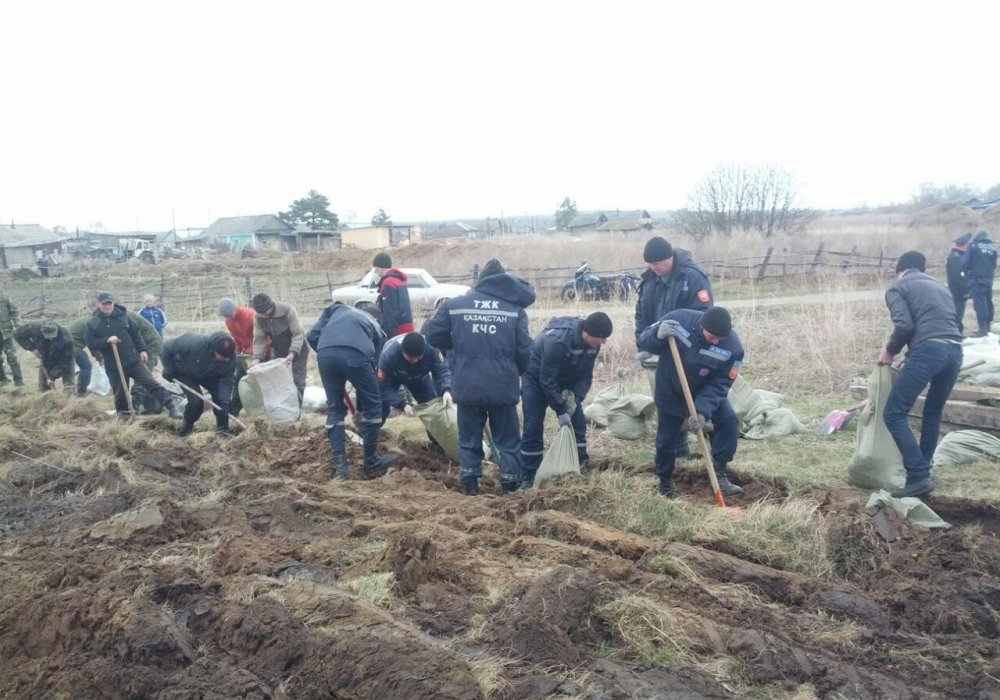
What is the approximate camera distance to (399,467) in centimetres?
673

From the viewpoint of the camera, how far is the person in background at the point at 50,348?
1064 centimetres

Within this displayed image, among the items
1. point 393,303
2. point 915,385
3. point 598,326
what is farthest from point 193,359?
point 915,385

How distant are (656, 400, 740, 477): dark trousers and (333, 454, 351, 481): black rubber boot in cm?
255

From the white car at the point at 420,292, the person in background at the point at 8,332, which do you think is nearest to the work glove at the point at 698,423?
the person in background at the point at 8,332

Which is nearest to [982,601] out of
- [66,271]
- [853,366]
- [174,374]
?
[853,366]

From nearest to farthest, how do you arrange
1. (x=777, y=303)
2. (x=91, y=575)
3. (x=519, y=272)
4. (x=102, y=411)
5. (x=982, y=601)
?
(x=982, y=601) → (x=91, y=575) → (x=102, y=411) → (x=777, y=303) → (x=519, y=272)

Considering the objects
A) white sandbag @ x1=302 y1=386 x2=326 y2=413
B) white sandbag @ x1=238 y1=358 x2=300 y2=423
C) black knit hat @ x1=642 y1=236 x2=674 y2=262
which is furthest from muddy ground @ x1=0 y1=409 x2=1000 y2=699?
white sandbag @ x1=302 y1=386 x2=326 y2=413

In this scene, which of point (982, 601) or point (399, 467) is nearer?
point (982, 601)

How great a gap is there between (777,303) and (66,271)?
108 feet

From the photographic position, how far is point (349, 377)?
648cm

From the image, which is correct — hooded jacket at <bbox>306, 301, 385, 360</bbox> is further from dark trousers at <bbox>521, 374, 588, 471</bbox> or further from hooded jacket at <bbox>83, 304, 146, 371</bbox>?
hooded jacket at <bbox>83, 304, 146, 371</bbox>

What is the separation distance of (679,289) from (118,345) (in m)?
6.52

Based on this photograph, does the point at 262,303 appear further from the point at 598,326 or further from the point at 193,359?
the point at 598,326

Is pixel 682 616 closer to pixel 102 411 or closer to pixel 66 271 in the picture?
pixel 102 411
